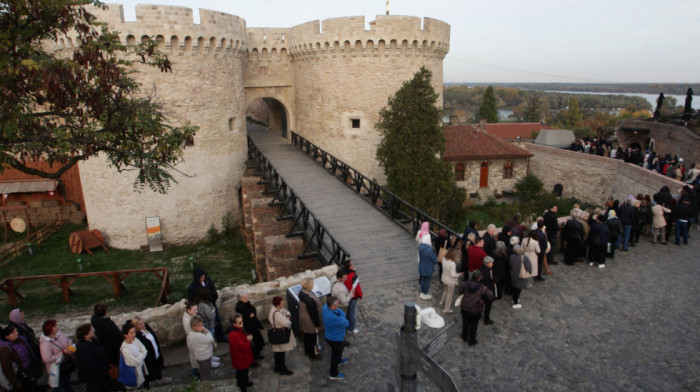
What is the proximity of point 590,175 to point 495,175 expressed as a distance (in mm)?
5774

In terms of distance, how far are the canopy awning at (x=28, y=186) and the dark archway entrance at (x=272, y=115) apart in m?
10.7

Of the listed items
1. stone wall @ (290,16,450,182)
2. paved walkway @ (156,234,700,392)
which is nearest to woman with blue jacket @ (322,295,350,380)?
paved walkway @ (156,234,700,392)

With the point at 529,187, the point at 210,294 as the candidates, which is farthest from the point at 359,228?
the point at 529,187

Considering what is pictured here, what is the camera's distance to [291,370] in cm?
646

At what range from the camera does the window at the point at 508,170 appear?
28.0 meters

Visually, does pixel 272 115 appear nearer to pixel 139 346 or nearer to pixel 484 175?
pixel 484 175

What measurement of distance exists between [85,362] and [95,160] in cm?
1264

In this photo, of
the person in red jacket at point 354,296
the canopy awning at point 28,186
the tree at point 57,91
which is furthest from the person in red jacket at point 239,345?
the canopy awning at point 28,186

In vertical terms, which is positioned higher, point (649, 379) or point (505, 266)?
point (505, 266)

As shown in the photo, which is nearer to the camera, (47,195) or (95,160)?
(95,160)

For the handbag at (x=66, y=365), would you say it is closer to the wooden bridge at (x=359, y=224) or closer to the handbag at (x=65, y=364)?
the handbag at (x=65, y=364)

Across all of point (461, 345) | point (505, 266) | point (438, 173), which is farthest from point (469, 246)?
point (438, 173)

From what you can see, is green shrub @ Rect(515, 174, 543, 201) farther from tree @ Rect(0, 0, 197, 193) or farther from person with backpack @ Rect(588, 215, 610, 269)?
tree @ Rect(0, 0, 197, 193)

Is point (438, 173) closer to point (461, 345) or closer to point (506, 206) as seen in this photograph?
point (506, 206)
